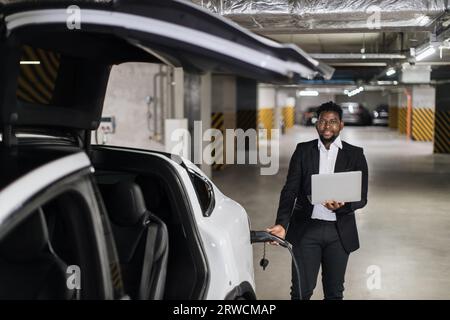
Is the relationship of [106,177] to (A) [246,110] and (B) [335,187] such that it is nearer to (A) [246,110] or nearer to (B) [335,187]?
(B) [335,187]

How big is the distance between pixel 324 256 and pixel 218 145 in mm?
11314

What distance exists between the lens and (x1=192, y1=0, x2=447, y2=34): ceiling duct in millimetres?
5824

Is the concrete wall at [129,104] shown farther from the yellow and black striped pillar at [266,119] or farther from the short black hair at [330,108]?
the yellow and black striped pillar at [266,119]

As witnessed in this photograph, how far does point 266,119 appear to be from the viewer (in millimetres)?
29734

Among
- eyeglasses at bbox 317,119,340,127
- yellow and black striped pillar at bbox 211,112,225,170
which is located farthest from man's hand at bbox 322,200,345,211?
yellow and black striped pillar at bbox 211,112,225,170

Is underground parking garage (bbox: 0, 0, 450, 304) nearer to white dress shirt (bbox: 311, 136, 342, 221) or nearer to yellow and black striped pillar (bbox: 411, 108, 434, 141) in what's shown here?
white dress shirt (bbox: 311, 136, 342, 221)

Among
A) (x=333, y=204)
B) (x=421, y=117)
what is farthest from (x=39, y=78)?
(x=421, y=117)

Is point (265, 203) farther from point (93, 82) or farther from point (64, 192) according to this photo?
point (64, 192)

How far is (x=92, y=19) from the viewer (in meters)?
1.57

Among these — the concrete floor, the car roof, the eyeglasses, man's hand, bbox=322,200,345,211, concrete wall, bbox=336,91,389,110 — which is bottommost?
the concrete floor

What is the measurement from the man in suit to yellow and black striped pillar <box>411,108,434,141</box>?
23.4m

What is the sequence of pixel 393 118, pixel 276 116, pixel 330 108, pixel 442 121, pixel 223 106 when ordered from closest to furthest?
pixel 330 108
pixel 223 106
pixel 442 121
pixel 276 116
pixel 393 118

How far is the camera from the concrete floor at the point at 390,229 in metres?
5.34
